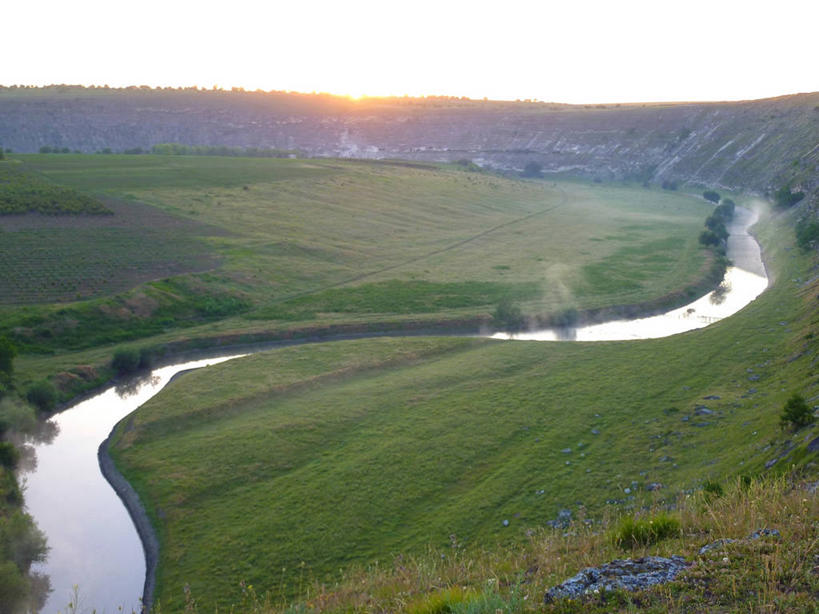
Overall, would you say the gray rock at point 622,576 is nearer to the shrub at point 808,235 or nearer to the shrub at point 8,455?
the shrub at point 8,455

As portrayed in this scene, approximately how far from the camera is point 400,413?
29.0 metres

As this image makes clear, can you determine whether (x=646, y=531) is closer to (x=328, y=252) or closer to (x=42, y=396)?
(x=42, y=396)

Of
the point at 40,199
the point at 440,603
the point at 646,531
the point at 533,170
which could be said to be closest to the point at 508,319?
the point at 646,531

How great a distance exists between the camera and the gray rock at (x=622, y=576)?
802cm

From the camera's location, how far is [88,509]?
75.7 feet

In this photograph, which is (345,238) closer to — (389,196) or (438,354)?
(389,196)

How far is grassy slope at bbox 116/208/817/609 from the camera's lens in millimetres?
19672

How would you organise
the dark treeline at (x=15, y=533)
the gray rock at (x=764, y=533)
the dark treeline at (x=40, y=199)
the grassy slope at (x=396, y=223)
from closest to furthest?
the gray rock at (x=764, y=533), the dark treeline at (x=15, y=533), the grassy slope at (x=396, y=223), the dark treeline at (x=40, y=199)

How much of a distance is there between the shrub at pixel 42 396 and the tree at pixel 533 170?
121m

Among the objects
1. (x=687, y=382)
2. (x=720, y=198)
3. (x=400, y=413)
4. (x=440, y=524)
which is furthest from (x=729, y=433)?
(x=720, y=198)

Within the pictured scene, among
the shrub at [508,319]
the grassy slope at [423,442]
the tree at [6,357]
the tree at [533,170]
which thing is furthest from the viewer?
A: the tree at [533,170]

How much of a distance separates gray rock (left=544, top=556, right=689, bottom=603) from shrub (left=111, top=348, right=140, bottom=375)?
3248 cm

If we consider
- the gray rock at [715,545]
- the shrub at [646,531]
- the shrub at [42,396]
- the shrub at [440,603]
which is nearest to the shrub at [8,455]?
the shrub at [42,396]

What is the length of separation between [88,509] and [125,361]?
14.4 meters
